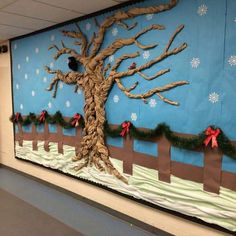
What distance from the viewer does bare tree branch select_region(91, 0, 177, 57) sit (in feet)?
7.32

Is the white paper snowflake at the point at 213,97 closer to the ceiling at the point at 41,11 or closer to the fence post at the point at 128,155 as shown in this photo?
the fence post at the point at 128,155

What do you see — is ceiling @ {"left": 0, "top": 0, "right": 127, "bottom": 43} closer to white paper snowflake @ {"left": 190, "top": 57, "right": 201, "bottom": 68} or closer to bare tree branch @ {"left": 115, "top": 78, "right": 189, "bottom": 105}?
bare tree branch @ {"left": 115, "top": 78, "right": 189, "bottom": 105}

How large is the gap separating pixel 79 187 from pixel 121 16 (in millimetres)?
2154

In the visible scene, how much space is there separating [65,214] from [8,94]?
253 cm

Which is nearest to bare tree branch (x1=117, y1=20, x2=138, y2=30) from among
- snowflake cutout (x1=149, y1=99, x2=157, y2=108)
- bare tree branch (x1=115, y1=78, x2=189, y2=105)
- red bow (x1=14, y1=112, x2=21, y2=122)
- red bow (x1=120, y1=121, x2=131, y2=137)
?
bare tree branch (x1=115, y1=78, x2=189, y2=105)

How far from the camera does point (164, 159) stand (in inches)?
92.4

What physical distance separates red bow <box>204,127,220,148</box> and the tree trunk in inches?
42.9

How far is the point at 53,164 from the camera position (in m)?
3.59

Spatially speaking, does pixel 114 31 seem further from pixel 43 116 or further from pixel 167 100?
pixel 43 116

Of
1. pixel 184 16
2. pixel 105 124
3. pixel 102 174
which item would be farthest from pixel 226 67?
pixel 102 174

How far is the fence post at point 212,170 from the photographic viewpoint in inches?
78.9

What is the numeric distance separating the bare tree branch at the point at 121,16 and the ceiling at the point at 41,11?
130 mm

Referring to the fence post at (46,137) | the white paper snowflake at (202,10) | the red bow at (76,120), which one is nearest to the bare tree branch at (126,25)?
the white paper snowflake at (202,10)

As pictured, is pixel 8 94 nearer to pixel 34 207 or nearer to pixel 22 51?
pixel 22 51
